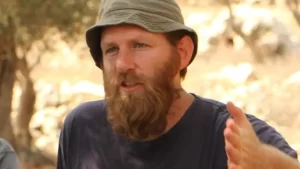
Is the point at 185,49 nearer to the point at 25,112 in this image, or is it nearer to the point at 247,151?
the point at 247,151

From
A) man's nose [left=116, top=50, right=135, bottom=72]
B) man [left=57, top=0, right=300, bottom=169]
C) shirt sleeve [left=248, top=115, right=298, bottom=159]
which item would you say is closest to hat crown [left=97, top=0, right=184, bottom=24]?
man [left=57, top=0, right=300, bottom=169]

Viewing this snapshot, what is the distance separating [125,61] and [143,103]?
15 centimetres

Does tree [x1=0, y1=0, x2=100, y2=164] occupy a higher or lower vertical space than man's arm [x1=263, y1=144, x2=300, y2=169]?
higher

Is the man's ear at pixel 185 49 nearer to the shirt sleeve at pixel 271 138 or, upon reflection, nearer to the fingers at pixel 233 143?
the shirt sleeve at pixel 271 138

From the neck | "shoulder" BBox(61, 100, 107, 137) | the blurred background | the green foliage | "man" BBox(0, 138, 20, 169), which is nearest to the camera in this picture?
the neck

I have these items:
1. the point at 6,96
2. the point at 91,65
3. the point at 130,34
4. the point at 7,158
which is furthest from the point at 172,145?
the point at 91,65

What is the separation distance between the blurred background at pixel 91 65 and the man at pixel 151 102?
5.42 m

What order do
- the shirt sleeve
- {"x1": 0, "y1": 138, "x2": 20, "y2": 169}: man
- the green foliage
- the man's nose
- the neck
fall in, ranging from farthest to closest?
1. the green foliage
2. {"x1": 0, "y1": 138, "x2": 20, "y2": 169}: man
3. the neck
4. the man's nose
5. the shirt sleeve

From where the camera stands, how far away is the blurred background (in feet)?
25.7

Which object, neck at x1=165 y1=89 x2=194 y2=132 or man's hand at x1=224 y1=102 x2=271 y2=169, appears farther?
neck at x1=165 y1=89 x2=194 y2=132

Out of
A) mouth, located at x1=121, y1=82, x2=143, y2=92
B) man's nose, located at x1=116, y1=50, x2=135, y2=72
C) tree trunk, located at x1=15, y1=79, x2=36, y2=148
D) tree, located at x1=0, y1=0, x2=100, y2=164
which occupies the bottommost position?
tree trunk, located at x1=15, y1=79, x2=36, y2=148

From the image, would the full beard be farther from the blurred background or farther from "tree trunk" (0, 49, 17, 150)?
"tree trunk" (0, 49, 17, 150)

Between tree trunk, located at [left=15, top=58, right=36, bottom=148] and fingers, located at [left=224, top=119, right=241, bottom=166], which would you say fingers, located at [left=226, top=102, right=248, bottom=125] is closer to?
fingers, located at [left=224, top=119, right=241, bottom=166]

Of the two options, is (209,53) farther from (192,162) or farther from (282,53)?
(192,162)
